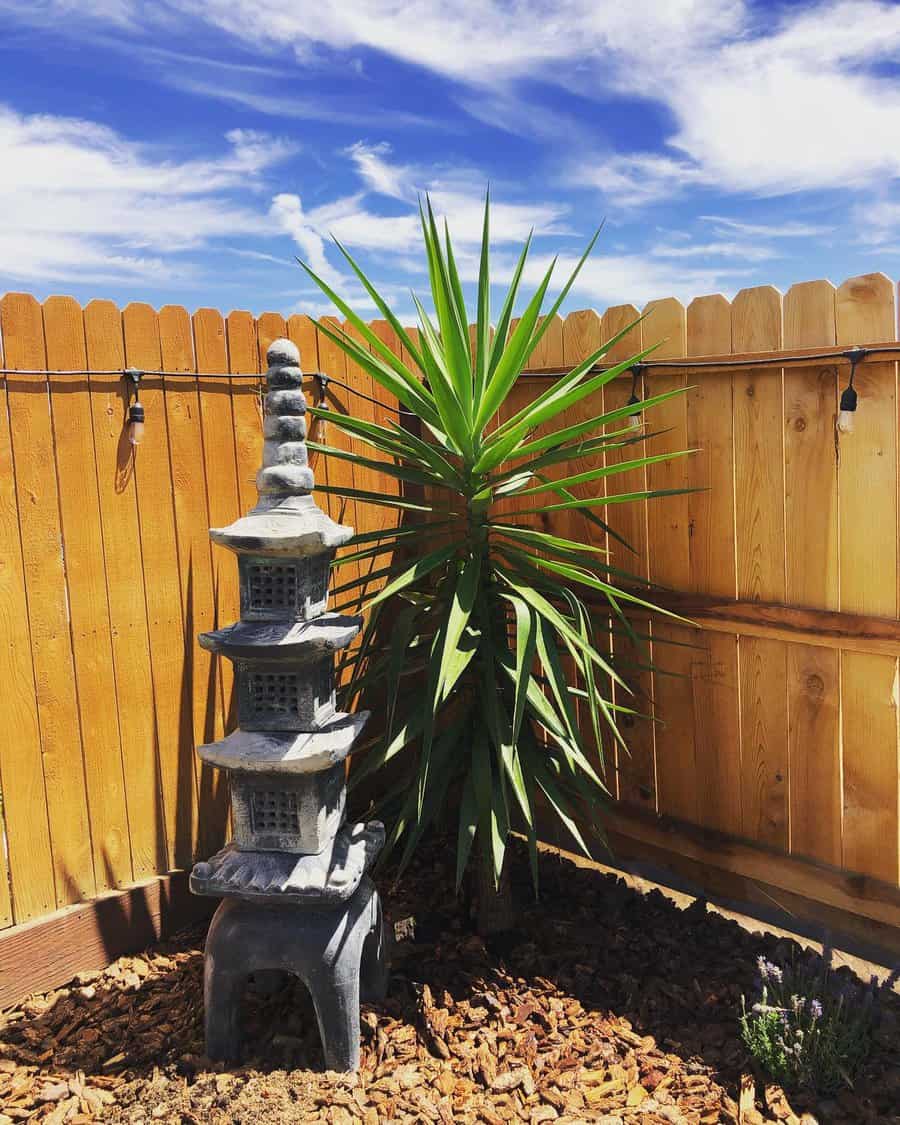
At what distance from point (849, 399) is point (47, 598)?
2494 millimetres

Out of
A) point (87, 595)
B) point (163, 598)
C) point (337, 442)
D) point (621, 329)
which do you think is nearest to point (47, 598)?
point (87, 595)

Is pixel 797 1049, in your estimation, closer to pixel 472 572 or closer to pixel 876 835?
pixel 876 835

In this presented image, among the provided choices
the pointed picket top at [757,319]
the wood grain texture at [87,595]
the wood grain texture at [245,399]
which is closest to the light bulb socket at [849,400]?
the pointed picket top at [757,319]

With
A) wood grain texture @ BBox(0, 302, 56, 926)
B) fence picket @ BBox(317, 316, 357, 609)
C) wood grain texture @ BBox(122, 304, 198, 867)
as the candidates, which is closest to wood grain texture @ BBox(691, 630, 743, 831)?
fence picket @ BBox(317, 316, 357, 609)

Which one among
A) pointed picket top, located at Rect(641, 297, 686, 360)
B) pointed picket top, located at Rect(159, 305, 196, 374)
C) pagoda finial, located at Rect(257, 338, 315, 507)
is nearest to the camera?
pagoda finial, located at Rect(257, 338, 315, 507)

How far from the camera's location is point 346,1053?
2.39 metres

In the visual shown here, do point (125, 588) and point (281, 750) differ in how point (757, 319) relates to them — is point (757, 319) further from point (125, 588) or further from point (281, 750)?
point (125, 588)

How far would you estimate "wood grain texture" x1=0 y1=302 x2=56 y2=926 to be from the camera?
2707mm

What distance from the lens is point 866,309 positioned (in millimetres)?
2701

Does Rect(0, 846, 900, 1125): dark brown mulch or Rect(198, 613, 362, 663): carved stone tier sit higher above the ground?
Rect(198, 613, 362, 663): carved stone tier

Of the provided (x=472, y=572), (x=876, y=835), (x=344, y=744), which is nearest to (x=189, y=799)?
(x=344, y=744)

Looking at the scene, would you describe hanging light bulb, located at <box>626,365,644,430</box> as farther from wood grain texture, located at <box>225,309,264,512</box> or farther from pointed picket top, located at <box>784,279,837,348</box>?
wood grain texture, located at <box>225,309,264,512</box>

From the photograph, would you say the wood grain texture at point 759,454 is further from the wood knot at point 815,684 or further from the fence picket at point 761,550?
the wood knot at point 815,684

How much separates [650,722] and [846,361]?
1462mm
